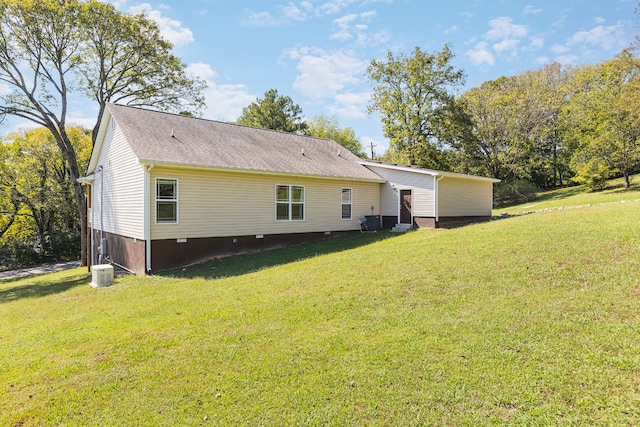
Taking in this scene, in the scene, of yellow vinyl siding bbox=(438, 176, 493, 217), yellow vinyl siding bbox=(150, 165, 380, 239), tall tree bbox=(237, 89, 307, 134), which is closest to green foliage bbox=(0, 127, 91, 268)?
tall tree bbox=(237, 89, 307, 134)

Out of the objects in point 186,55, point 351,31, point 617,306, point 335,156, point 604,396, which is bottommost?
point 604,396

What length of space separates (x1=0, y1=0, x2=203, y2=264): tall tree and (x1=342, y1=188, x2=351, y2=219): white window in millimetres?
13543

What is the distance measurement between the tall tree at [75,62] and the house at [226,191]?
499cm

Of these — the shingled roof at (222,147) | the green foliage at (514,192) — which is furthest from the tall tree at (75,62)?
the green foliage at (514,192)

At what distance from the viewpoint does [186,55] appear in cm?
2173

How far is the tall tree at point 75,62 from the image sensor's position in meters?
16.6

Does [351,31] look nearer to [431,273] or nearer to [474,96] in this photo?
[431,273]

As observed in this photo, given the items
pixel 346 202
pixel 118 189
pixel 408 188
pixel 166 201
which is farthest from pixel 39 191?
pixel 408 188

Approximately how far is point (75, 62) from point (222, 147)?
1248 cm

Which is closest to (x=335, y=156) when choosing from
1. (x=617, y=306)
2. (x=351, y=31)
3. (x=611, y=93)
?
(x=351, y=31)

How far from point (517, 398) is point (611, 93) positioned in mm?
30056

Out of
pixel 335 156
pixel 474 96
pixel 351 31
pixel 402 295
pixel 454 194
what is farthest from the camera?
pixel 474 96

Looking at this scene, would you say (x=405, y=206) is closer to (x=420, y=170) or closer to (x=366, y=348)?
(x=420, y=170)

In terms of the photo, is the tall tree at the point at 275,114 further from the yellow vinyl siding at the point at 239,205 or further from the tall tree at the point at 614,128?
the tall tree at the point at 614,128
